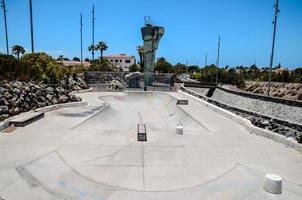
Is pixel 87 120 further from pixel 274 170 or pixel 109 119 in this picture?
pixel 274 170

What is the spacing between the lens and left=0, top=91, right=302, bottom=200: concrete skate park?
5184 millimetres

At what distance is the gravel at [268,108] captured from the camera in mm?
20438

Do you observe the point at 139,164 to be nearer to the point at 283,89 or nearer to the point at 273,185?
the point at 273,185

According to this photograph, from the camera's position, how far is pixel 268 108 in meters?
24.3

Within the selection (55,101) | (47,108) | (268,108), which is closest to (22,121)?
(47,108)

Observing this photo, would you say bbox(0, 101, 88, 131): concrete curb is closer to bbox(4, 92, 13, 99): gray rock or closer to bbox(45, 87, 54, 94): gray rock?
bbox(4, 92, 13, 99): gray rock

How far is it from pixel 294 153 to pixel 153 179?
5.41 m

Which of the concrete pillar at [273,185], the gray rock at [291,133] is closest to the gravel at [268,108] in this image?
the gray rock at [291,133]

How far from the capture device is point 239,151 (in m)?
8.09

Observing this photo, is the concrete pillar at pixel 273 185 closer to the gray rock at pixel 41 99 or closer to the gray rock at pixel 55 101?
the gray rock at pixel 41 99

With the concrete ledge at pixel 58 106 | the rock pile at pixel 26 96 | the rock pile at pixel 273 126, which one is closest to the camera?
the rock pile at pixel 273 126

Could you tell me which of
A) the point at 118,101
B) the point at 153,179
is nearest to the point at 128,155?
the point at 153,179

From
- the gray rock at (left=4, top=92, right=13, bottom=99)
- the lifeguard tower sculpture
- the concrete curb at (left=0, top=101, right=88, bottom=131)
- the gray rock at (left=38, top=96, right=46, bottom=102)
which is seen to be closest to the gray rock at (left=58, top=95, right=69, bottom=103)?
the concrete curb at (left=0, top=101, right=88, bottom=131)

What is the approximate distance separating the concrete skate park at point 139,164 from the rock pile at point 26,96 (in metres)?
2.16
